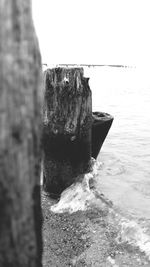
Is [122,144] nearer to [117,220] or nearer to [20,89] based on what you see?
[117,220]

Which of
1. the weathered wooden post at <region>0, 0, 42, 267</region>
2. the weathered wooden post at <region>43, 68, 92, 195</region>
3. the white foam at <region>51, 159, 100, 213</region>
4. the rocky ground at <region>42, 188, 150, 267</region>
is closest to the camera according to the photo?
the weathered wooden post at <region>0, 0, 42, 267</region>

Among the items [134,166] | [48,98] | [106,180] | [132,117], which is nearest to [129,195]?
[106,180]

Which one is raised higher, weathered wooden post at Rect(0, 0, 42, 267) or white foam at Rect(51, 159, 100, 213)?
weathered wooden post at Rect(0, 0, 42, 267)

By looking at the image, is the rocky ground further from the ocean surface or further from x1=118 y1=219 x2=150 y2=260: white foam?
the ocean surface

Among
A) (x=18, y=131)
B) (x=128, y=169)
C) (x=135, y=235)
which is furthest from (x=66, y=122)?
(x=18, y=131)

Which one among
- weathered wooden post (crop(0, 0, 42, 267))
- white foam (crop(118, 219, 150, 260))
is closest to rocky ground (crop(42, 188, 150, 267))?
white foam (crop(118, 219, 150, 260))

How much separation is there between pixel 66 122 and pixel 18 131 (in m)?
3.76

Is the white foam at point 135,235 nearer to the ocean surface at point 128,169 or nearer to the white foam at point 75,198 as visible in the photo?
the ocean surface at point 128,169

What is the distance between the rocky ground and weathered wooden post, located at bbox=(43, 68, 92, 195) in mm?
668

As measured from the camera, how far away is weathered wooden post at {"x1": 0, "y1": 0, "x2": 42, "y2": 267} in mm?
1321

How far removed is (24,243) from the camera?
58.4 inches

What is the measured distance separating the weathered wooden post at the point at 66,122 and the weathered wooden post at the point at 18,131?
141 inches

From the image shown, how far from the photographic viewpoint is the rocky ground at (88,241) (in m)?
4.02

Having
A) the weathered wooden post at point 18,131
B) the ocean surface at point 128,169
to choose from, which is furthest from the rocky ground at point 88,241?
the weathered wooden post at point 18,131
